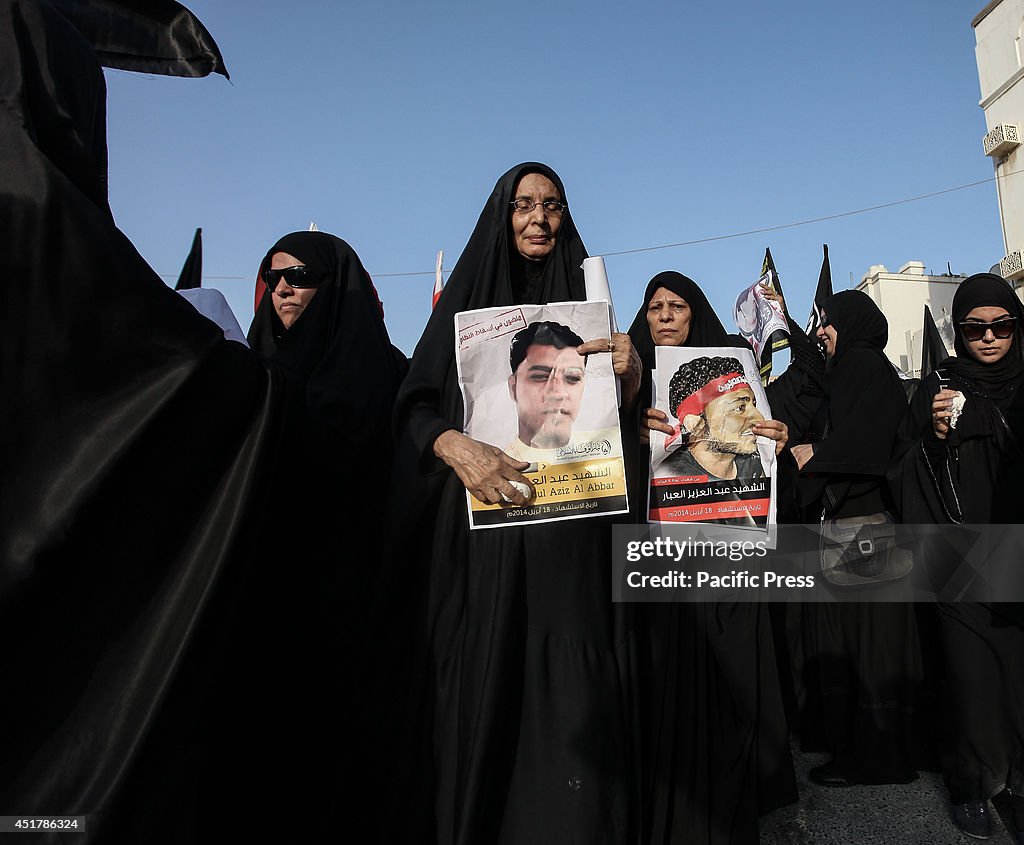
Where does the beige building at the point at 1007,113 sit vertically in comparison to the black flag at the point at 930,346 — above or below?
above

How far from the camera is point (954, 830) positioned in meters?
2.96

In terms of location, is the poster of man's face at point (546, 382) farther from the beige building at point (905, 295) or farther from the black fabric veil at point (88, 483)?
the beige building at point (905, 295)

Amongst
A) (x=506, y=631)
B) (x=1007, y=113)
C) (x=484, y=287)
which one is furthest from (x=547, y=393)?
(x=1007, y=113)

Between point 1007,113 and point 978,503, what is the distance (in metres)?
23.6

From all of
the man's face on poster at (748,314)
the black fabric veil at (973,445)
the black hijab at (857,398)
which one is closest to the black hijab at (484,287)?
the black hijab at (857,398)

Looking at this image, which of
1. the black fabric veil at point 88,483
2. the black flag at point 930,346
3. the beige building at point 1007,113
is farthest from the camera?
the beige building at point 1007,113

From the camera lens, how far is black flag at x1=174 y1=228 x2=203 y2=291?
5.08 m

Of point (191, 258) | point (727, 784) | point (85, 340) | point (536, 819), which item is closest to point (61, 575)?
point (85, 340)

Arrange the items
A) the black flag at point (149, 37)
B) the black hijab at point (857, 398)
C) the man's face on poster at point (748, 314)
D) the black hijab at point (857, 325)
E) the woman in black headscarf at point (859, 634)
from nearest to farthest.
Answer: the black flag at point (149, 37)
the woman in black headscarf at point (859, 634)
the black hijab at point (857, 398)
the black hijab at point (857, 325)
the man's face on poster at point (748, 314)

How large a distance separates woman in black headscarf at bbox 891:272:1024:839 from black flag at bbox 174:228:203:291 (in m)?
4.22

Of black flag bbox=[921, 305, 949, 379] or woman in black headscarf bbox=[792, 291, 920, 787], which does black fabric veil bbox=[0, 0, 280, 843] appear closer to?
woman in black headscarf bbox=[792, 291, 920, 787]

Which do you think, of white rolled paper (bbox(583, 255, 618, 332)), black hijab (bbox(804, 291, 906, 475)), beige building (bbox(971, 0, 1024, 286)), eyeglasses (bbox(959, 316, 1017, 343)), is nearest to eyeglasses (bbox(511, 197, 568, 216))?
white rolled paper (bbox(583, 255, 618, 332))

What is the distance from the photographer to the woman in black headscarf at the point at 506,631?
6.88 ft

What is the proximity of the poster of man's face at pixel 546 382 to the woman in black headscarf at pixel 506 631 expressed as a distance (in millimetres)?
72
